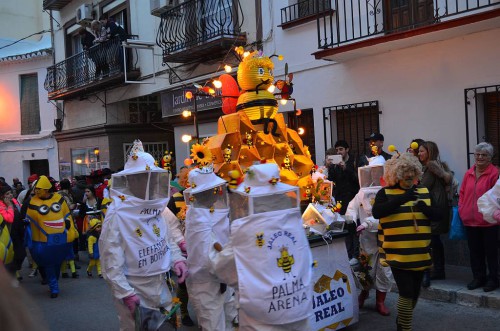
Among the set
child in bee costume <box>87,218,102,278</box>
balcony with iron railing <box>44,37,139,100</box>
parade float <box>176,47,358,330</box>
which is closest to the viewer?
parade float <box>176,47,358,330</box>

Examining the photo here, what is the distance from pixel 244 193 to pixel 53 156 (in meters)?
18.2

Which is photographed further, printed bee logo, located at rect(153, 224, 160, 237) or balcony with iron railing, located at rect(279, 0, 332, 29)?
balcony with iron railing, located at rect(279, 0, 332, 29)

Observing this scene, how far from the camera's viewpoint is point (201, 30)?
1234cm

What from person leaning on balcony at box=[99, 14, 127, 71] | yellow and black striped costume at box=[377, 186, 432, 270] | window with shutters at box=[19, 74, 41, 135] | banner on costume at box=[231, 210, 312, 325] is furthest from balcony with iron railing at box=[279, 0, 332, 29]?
window with shutters at box=[19, 74, 41, 135]

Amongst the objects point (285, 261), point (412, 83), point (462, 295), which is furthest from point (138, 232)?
point (412, 83)

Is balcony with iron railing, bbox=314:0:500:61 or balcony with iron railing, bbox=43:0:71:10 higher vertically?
balcony with iron railing, bbox=43:0:71:10

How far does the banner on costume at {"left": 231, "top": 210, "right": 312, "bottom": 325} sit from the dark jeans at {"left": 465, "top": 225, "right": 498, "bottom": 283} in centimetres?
345

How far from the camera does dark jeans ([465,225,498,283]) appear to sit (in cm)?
635

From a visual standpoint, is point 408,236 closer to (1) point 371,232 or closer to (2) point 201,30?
(1) point 371,232

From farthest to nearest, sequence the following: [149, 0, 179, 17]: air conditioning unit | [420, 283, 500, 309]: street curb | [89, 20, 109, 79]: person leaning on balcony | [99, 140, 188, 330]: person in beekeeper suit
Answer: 1. [89, 20, 109, 79]: person leaning on balcony
2. [149, 0, 179, 17]: air conditioning unit
3. [420, 283, 500, 309]: street curb
4. [99, 140, 188, 330]: person in beekeeper suit

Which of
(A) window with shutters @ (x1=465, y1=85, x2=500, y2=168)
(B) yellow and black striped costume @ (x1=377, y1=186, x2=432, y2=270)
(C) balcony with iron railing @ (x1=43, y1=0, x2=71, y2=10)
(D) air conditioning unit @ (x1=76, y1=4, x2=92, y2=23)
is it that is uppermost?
(C) balcony with iron railing @ (x1=43, y1=0, x2=71, y2=10)

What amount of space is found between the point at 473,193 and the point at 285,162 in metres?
2.31

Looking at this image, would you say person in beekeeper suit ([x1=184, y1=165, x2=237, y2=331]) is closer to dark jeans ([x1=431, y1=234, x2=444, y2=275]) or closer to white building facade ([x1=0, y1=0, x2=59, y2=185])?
dark jeans ([x1=431, y1=234, x2=444, y2=275])

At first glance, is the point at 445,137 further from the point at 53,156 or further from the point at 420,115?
the point at 53,156
